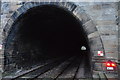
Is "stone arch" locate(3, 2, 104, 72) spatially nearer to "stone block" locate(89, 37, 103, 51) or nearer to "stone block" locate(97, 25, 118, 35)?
"stone block" locate(89, 37, 103, 51)

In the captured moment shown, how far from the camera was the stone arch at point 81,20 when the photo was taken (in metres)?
8.66

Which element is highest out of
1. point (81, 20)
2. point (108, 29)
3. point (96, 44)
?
point (81, 20)

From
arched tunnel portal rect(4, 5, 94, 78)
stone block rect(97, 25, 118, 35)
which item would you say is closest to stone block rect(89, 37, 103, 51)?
stone block rect(97, 25, 118, 35)

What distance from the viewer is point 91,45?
8.72 m

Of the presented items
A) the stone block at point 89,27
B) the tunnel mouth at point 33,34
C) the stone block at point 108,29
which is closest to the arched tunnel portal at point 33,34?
the tunnel mouth at point 33,34

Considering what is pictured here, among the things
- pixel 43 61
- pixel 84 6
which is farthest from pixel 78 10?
pixel 43 61

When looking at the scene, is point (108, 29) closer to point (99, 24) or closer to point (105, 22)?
point (105, 22)

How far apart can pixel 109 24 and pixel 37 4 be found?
A: 3588 mm

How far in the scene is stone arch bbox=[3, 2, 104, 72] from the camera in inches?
341

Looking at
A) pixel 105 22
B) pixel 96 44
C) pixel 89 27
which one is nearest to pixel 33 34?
pixel 89 27

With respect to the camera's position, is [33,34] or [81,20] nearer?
[81,20]

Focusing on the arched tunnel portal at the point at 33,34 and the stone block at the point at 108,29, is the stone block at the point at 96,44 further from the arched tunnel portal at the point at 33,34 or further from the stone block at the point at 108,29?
the arched tunnel portal at the point at 33,34

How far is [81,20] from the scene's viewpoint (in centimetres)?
896

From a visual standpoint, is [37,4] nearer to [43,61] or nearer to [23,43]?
[23,43]
